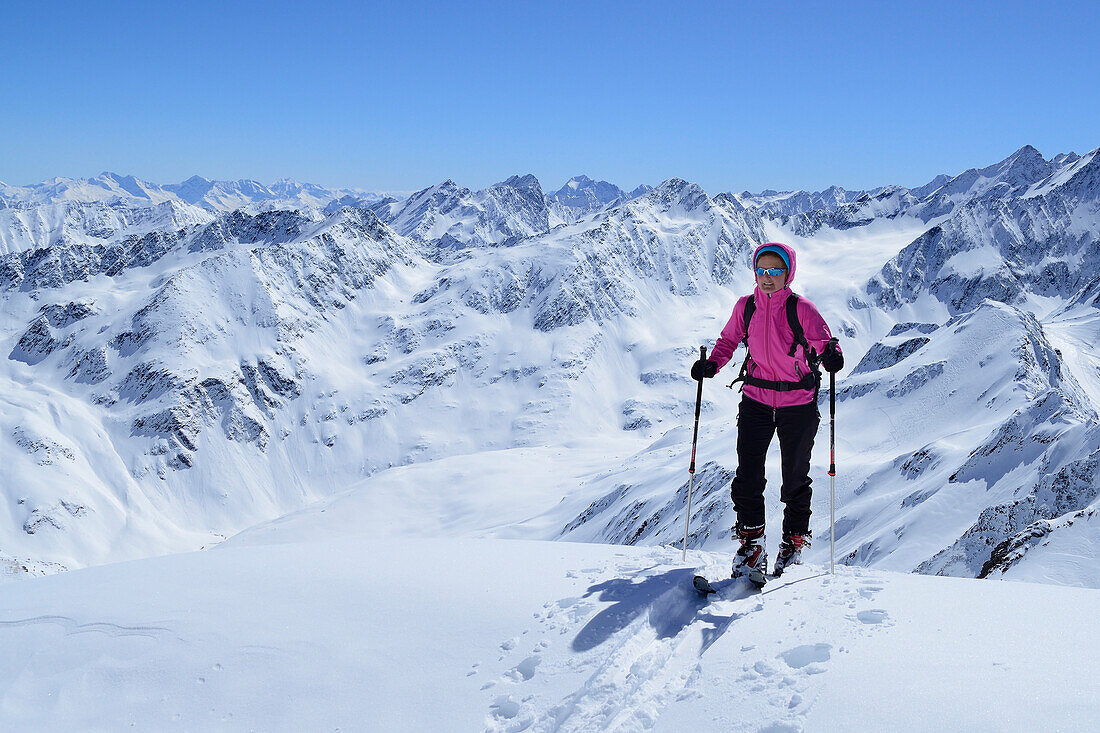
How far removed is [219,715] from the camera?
6.00 m

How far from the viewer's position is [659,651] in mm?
6496

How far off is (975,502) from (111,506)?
16713 cm

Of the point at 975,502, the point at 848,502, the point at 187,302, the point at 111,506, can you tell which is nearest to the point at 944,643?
the point at 975,502

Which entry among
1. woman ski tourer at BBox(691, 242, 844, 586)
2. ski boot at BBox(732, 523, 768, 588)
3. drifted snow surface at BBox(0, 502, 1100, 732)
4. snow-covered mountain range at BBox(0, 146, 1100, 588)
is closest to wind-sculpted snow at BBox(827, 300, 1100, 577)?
A: snow-covered mountain range at BBox(0, 146, 1100, 588)

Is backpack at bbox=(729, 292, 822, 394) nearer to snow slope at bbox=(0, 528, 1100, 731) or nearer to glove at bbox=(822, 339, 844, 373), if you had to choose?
glove at bbox=(822, 339, 844, 373)

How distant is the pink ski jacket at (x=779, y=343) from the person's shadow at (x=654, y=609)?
2.59m

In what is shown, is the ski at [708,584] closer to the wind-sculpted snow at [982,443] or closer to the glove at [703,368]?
the glove at [703,368]

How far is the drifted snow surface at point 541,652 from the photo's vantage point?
5238 millimetres

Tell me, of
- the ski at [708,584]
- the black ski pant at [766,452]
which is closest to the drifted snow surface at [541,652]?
the ski at [708,584]

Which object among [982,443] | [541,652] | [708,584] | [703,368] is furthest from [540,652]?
[982,443]

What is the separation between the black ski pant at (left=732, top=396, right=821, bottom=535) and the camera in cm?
829

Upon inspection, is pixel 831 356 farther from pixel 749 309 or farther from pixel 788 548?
pixel 788 548

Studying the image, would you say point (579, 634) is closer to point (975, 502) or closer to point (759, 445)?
point (759, 445)

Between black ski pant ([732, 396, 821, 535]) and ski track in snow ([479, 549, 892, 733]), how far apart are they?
2.95 feet
